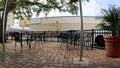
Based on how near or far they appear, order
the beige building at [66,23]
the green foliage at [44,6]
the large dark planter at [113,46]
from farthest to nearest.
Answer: the beige building at [66,23] < the green foliage at [44,6] < the large dark planter at [113,46]

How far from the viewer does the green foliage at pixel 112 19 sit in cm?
872

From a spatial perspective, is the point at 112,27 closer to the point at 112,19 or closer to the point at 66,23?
the point at 112,19

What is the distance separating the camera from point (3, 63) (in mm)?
7395

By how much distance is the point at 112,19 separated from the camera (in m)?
8.77

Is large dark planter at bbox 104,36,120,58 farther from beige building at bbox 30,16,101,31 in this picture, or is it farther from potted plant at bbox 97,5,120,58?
beige building at bbox 30,16,101,31

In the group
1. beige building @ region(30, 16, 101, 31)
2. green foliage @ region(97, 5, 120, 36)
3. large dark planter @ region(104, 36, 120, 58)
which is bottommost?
large dark planter @ region(104, 36, 120, 58)

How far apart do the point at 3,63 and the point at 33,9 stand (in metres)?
13.2

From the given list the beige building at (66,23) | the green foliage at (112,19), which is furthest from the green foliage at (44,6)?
the beige building at (66,23)

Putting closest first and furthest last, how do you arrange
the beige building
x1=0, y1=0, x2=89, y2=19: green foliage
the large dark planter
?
the large dark planter, x1=0, y1=0, x2=89, y2=19: green foliage, the beige building

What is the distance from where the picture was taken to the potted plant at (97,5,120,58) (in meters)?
8.63

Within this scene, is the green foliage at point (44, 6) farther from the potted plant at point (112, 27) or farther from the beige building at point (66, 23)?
the beige building at point (66, 23)

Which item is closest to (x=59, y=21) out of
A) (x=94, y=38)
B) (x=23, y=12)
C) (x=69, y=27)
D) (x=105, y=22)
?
(x=69, y=27)

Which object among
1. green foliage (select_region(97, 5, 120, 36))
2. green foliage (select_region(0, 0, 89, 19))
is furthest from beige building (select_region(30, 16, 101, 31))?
green foliage (select_region(97, 5, 120, 36))

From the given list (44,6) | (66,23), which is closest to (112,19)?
(44,6)
